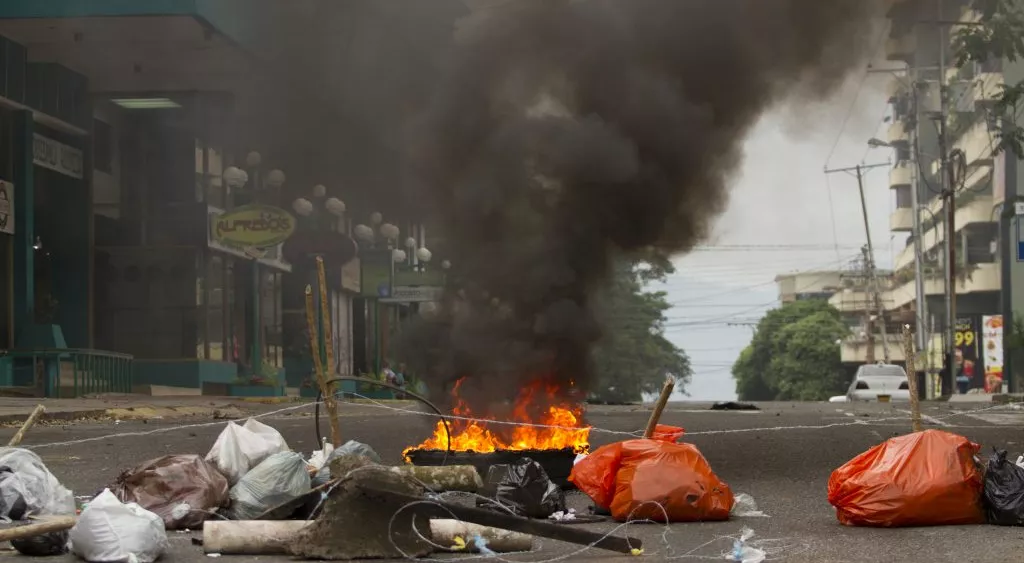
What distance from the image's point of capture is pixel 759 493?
902 centimetres

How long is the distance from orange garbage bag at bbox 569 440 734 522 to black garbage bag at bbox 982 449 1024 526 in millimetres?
1377

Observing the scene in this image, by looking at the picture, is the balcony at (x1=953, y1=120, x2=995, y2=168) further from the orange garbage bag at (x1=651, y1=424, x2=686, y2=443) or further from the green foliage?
the orange garbage bag at (x1=651, y1=424, x2=686, y2=443)

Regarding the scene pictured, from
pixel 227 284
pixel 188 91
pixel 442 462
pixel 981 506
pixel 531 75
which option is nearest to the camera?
pixel 981 506

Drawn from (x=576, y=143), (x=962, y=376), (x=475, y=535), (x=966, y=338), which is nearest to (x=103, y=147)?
(x=576, y=143)

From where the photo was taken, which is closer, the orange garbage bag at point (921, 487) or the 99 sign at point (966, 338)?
the orange garbage bag at point (921, 487)

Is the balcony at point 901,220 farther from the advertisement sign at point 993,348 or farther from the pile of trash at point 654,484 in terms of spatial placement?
the pile of trash at point 654,484

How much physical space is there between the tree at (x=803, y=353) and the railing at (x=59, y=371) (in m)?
66.9

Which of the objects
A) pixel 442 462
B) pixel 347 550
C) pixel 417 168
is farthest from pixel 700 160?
pixel 347 550

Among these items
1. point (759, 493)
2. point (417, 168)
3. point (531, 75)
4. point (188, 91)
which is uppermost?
point (188, 91)

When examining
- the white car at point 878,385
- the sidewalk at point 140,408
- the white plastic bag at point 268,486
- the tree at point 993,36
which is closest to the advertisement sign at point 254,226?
the sidewalk at point 140,408

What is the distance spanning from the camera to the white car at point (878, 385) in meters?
32.7

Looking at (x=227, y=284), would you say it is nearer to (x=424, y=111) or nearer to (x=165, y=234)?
(x=165, y=234)

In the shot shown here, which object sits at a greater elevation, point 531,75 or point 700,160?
point 531,75

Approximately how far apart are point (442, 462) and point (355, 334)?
A: 33811mm
